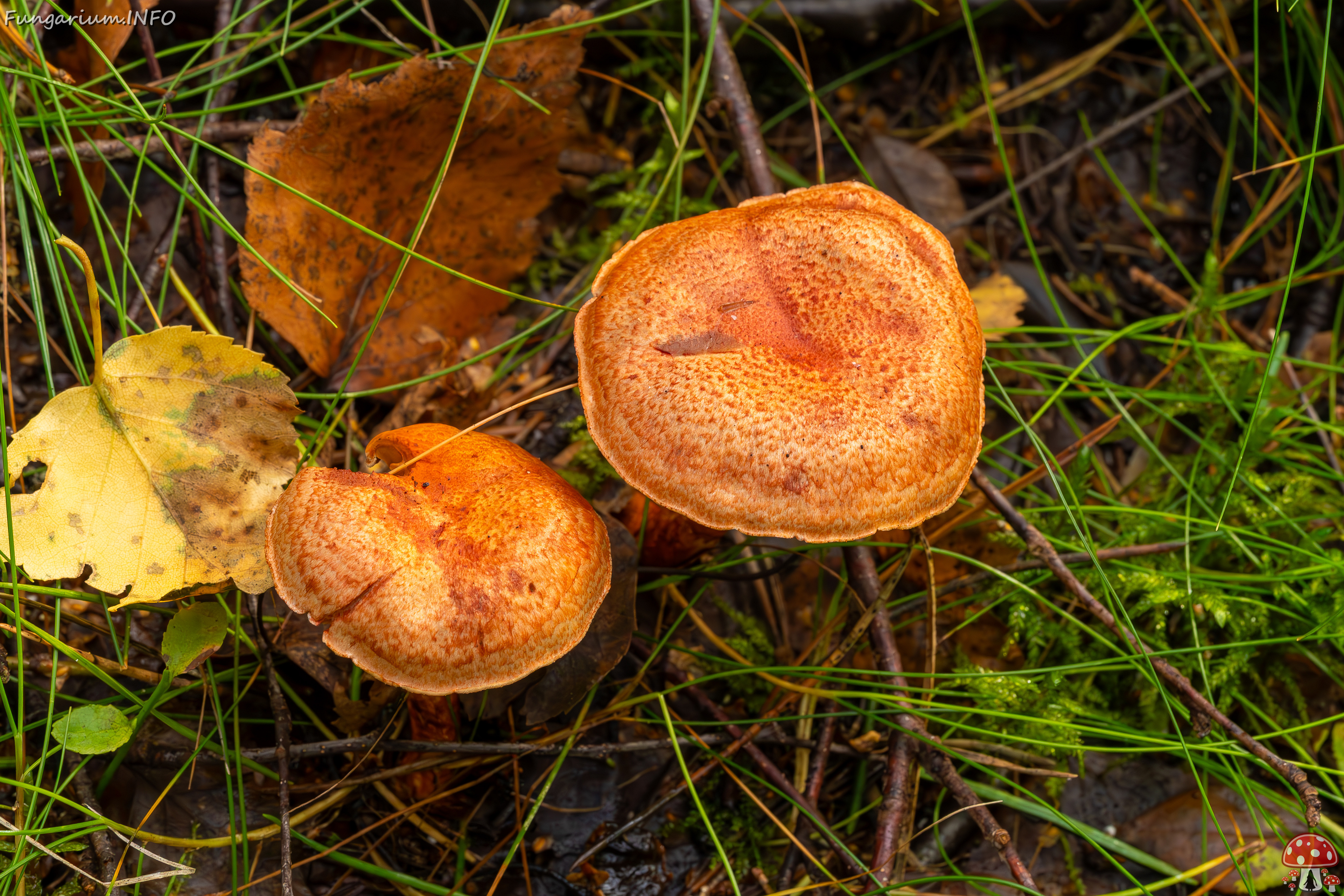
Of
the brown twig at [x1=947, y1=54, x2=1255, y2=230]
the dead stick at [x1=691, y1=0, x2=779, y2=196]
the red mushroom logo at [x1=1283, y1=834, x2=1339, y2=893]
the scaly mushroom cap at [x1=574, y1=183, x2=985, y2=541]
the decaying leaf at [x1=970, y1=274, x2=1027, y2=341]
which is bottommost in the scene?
the red mushroom logo at [x1=1283, y1=834, x2=1339, y2=893]

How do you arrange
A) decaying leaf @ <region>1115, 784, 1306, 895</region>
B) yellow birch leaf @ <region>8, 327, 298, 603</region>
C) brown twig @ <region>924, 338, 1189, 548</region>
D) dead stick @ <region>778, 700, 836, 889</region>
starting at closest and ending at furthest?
yellow birch leaf @ <region>8, 327, 298, 603</region>
dead stick @ <region>778, 700, 836, 889</region>
decaying leaf @ <region>1115, 784, 1306, 895</region>
brown twig @ <region>924, 338, 1189, 548</region>

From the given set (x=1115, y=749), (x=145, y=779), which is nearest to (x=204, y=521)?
(x=145, y=779)

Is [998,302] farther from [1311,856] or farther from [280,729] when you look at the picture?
[280,729]

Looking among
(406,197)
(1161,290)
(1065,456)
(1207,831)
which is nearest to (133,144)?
(406,197)

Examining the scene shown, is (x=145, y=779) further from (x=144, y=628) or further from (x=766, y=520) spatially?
(x=766, y=520)

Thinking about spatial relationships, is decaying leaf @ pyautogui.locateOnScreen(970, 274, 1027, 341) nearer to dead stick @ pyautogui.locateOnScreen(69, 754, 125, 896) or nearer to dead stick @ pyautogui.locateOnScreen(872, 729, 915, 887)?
dead stick @ pyautogui.locateOnScreen(872, 729, 915, 887)

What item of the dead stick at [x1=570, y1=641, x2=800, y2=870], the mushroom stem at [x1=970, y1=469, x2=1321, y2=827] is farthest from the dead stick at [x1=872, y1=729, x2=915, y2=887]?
the mushroom stem at [x1=970, y1=469, x2=1321, y2=827]
